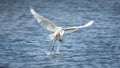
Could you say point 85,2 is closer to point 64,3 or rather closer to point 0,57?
point 64,3

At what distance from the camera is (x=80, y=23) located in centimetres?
727

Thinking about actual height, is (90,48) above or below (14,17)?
below

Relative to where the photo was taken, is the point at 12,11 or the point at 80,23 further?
the point at 12,11

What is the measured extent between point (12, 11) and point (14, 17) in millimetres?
655

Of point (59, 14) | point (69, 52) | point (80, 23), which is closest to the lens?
point (69, 52)

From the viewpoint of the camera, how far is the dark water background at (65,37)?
5.17m

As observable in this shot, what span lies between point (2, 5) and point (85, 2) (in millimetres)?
1797

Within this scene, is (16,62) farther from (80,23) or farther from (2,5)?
(2,5)

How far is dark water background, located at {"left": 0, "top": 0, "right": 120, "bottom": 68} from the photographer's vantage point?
204 inches

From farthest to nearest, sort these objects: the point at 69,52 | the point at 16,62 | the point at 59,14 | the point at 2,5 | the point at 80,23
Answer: the point at 2,5 < the point at 59,14 < the point at 80,23 < the point at 69,52 < the point at 16,62

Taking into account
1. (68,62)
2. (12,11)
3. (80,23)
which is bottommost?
(68,62)

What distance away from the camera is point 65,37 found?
6.31 meters

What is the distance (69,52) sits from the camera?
5477 millimetres

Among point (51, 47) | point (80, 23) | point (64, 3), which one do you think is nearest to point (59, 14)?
point (80, 23)
